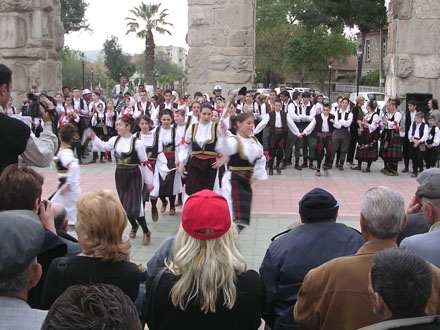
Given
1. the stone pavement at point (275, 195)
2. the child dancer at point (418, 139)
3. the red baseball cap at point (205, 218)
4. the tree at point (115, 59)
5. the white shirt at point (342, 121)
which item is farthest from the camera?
the tree at point (115, 59)

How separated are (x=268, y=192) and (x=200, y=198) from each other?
745 cm

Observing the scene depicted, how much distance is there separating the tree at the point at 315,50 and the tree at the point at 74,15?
58.0 feet

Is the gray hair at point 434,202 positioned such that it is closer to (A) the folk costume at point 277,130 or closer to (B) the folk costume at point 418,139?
(B) the folk costume at point 418,139

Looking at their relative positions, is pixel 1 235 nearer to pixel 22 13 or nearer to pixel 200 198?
pixel 200 198

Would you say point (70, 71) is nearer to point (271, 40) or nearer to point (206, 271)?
point (271, 40)

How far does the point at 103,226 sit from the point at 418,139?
10.0 metres

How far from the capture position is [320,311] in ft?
8.39

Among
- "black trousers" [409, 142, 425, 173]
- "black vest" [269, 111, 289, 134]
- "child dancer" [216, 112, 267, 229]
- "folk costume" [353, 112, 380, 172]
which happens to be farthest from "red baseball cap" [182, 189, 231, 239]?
"folk costume" [353, 112, 380, 172]

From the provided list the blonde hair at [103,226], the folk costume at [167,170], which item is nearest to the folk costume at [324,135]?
the folk costume at [167,170]

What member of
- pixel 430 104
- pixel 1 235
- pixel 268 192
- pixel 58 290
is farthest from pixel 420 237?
Answer: pixel 430 104

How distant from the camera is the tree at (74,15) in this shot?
131ft

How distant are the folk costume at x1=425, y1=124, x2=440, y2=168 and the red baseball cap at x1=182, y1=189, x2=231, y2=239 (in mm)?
9787

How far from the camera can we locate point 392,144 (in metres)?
11.9

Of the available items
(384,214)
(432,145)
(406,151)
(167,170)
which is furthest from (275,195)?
(384,214)
